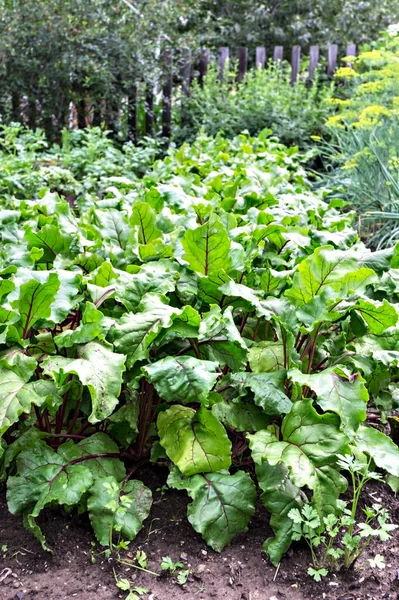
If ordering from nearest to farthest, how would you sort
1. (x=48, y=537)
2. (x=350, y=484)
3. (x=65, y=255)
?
(x=48, y=537) → (x=350, y=484) → (x=65, y=255)

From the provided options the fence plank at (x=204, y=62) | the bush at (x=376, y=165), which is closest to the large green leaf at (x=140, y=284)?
the bush at (x=376, y=165)

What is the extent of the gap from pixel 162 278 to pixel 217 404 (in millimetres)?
463

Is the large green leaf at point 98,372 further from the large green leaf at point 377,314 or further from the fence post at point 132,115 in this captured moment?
the fence post at point 132,115

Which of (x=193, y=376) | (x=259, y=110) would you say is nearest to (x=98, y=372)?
(x=193, y=376)

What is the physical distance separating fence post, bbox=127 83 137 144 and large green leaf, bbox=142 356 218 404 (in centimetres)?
753

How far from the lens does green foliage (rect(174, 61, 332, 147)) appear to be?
8.03 m

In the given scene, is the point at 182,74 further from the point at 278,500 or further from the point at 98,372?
the point at 278,500

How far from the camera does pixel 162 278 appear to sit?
7.30 ft

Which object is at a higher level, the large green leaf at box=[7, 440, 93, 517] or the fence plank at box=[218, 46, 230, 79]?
the large green leaf at box=[7, 440, 93, 517]

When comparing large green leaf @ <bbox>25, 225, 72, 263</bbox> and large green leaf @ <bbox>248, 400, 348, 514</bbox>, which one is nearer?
large green leaf @ <bbox>248, 400, 348, 514</bbox>

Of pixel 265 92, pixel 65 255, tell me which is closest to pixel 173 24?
pixel 265 92

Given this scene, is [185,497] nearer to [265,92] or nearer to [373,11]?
[265,92]

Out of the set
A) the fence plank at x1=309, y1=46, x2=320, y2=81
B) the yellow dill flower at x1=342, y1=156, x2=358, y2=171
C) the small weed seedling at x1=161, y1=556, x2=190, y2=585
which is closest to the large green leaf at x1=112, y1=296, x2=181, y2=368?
the small weed seedling at x1=161, y1=556, x2=190, y2=585

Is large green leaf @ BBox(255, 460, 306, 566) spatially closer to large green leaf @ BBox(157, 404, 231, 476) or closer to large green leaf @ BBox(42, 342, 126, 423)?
large green leaf @ BBox(157, 404, 231, 476)
